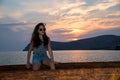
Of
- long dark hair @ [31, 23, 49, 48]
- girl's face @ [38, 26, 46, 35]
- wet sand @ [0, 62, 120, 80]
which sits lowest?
wet sand @ [0, 62, 120, 80]

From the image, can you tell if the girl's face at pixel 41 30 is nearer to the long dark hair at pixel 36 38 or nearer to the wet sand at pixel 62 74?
the long dark hair at pixel 36 38

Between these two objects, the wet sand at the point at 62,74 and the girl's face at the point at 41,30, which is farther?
the girl's face at the point at 41,30

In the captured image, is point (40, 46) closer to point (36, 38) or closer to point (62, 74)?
point (36, 38)

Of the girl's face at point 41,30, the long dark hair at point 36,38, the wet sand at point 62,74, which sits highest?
the girl's face at point 41,30

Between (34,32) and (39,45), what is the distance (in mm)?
438

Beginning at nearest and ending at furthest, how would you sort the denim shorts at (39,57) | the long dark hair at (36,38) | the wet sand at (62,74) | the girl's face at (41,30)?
the wet sand at (62,74) < the girl's face at (41,30) < the long dark hair at (36,38) < the denim shorts at (39,57)

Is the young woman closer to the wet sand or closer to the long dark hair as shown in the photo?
the long dark hair

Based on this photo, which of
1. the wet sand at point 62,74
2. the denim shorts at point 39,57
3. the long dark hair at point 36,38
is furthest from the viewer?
the denim shorts at point 39,57

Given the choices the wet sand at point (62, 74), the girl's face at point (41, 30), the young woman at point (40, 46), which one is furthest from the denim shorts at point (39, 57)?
the wet sand at point (62, 74)

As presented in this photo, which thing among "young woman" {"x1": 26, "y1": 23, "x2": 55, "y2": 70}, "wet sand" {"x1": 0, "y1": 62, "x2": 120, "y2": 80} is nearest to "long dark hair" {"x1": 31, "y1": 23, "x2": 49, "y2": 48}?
"young woman" {"x1": 26, "y1": 23, "x2": 55, "y2": 70}

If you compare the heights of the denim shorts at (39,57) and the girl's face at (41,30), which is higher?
the girl's face at (41,30)

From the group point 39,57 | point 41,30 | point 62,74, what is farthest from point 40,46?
point 62,74

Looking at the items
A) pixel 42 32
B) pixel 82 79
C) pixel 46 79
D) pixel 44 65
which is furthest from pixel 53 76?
pixel 44 65

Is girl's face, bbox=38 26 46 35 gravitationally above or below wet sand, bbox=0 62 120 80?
above
